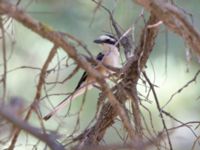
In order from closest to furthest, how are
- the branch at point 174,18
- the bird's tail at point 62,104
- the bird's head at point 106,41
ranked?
the branch at point 174,18
the bird's tail at point 62,104
the bird's head at point 106,41

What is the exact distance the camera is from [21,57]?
11.9 feet

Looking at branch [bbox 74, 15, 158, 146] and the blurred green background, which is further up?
→ the blurred green background

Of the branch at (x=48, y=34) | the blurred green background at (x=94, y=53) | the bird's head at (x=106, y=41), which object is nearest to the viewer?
the branch at (x=48, y=34)

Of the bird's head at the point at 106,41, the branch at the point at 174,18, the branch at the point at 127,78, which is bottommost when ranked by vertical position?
the branch at the point at 174,18

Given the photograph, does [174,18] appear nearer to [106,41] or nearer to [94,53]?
[106,41]

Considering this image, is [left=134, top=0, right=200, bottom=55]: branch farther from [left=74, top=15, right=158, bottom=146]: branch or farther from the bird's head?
the bird's head

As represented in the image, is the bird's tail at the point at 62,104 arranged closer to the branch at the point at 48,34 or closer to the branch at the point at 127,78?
the branch at the point at 127,78

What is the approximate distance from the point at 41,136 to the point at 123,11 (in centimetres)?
228

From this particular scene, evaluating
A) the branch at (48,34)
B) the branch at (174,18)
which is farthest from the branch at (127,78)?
the branch at (48,34)

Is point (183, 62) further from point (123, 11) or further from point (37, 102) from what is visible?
point (37, 102)

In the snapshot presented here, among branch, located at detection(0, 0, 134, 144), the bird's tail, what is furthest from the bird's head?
branch, located at detection(0, 0, 134, 144)

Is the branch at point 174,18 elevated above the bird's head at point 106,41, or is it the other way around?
the bird's head at point 106,41

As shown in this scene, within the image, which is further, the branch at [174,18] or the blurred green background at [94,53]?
the blurred green background at [94,53]

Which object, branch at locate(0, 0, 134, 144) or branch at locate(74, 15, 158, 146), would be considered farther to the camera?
branch at locate(74, 15, 158, 146)
